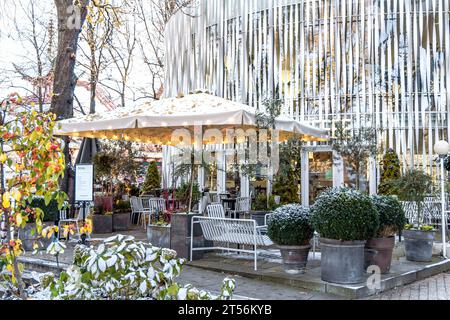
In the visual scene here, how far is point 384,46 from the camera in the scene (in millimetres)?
16391

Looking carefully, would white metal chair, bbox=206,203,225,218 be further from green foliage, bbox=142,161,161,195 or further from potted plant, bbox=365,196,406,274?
green foliage, bbox=142,161,161,195

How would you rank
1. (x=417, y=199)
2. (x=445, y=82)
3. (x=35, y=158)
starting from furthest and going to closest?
1. (x=445, y=82)
2. (x=417, y=199)
3. (x=35, y=158)

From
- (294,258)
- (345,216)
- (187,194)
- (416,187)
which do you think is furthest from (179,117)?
(416,187)

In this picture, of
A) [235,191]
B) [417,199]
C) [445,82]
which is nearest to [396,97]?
[445,82]

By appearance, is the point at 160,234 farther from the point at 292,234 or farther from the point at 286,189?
the point at 286,189

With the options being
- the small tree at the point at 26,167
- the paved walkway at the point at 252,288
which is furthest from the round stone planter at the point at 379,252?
the small tree at the point at 26,167

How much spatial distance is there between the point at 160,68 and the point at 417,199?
22.1m

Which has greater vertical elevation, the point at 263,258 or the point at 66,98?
the point at 66,98

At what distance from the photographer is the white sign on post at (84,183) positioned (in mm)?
8688

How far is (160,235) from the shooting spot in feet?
27.2

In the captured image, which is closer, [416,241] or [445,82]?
[416,241]

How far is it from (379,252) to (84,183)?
5280mm

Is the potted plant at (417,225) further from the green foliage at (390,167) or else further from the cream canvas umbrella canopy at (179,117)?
the green foliage at (390,167)

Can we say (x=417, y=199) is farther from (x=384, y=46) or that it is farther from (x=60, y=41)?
(x=384, y=46)
